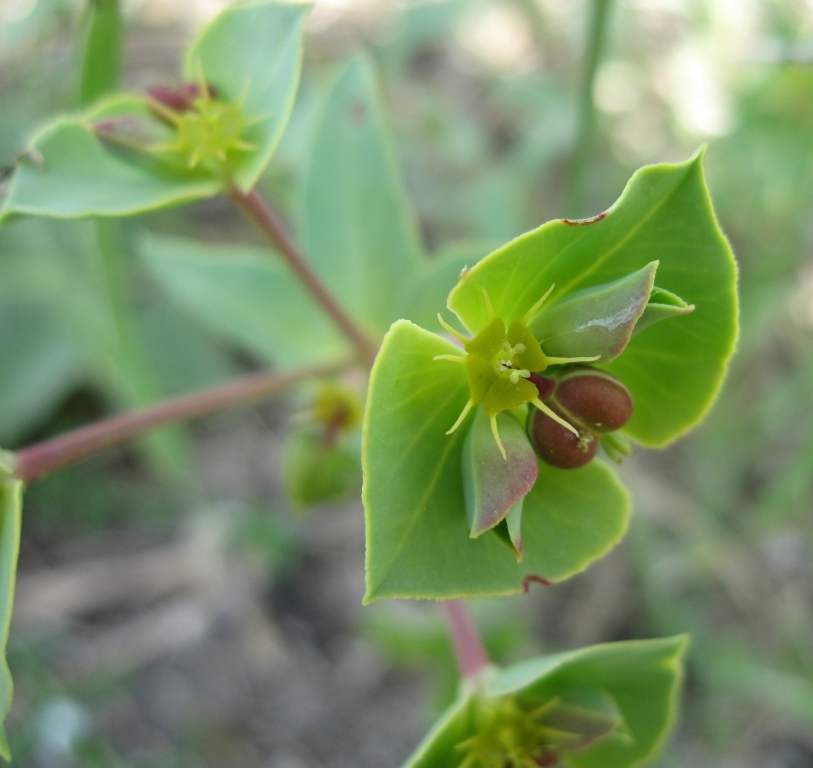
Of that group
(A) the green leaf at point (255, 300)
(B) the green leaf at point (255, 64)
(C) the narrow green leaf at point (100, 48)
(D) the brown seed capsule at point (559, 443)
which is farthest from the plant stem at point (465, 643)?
(C) the narrow green leaf at point (100, 48)

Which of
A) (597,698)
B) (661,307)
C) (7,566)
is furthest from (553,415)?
(7,566)

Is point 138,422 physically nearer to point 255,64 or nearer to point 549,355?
point 255,64

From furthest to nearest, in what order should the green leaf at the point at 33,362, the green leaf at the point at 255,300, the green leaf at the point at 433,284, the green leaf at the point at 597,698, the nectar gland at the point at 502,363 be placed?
the green leaf at the point at 33,362
the green leaf at the point at 255,300
the green leaf at the point at 433,284
the green leaf at the point at 597,698
the nectar gland at the point at 502,363

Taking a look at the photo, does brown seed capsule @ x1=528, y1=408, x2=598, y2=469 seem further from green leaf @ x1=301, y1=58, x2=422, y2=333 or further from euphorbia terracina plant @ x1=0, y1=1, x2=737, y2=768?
green leaf @ x1=301, y1=58, x2=422, y2=333

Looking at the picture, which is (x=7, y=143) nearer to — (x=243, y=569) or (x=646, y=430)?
(x=243, y=569)

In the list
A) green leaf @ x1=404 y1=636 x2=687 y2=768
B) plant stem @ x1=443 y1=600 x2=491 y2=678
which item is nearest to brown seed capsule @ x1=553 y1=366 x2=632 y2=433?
green leaf @ x1=404 y1=636 x2=687 y2=768

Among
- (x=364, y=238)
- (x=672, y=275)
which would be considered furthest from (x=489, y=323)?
(x=364, y=238)

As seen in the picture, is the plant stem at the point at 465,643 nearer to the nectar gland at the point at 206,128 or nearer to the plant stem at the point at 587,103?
the nectar gland at the point at 206,128
